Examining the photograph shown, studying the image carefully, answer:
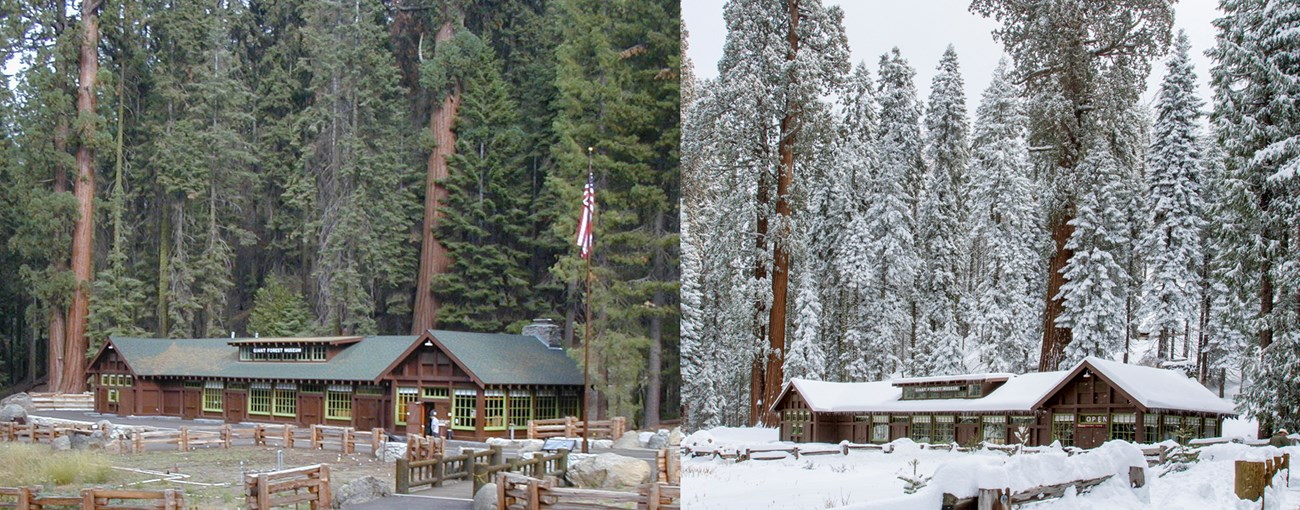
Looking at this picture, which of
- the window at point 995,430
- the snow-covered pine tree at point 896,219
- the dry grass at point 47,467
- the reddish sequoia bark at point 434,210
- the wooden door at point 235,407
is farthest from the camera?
the wooden door at point 235,407

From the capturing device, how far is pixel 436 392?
174 inches

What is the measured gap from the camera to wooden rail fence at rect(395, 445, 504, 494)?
4336 mm

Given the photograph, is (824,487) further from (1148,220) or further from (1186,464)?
(1148,220)

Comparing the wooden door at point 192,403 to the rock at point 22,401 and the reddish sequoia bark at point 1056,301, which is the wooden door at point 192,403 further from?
the reddish sequoia bark at point 1056,301

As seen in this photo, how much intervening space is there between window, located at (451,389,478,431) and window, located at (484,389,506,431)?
66 mm

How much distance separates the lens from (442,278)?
14.8ft

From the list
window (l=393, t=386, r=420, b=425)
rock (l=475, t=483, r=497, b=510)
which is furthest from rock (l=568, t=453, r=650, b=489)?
window (l=393, t=386, r=420, b=425)

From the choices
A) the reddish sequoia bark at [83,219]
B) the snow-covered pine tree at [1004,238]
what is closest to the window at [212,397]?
the reddish sequoia bark at [83,219]

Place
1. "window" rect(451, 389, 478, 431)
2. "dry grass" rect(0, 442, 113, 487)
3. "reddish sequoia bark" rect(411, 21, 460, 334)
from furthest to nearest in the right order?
"reddish sequoia bark" rect(411, 21, 460, 334) < "window" rect(451, 389, 478, 431) < "dry grass" rect(0, 442, 113, 487)

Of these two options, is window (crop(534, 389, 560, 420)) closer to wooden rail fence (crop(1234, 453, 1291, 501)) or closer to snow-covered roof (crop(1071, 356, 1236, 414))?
snow-covered roof (crop(1071, 356, 1236, 414))

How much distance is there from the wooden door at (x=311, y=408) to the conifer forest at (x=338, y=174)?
297mm

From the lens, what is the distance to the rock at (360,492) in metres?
4.25

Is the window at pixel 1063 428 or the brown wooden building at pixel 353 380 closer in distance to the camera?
the window at pixel 1063 428

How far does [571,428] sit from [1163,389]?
238 cm
